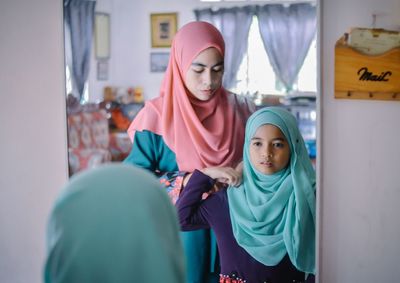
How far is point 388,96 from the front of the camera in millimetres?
1789

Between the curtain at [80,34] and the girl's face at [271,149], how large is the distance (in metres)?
0.72

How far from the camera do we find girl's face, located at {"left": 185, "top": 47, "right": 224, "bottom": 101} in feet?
5.89

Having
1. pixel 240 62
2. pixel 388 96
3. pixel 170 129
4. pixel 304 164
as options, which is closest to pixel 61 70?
pixel 170 129

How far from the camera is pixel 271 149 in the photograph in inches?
68.8

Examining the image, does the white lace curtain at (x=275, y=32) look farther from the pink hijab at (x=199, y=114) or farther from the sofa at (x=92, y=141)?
the sofa at (x=92, y=141)

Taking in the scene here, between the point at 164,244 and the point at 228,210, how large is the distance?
94 centimetres

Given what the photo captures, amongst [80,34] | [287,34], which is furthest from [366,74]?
[80,34]

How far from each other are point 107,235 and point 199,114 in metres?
0.98

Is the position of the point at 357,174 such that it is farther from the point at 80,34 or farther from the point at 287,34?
the point at 80,34

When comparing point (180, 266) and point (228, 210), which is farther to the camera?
point (228, 210)

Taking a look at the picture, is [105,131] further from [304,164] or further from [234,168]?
[304,164]

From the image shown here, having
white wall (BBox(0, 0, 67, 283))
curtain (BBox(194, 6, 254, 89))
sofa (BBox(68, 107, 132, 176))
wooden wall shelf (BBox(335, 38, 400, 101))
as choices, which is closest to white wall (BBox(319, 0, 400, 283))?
wooden wall shelf (BBox(335, 38, 400, 101))

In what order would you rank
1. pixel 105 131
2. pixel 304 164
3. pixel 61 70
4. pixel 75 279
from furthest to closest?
1. pixel 61 70
2. pixel 105 131
3. pixel 304 164
4. pixel 75 279

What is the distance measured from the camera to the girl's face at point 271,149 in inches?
68.9
